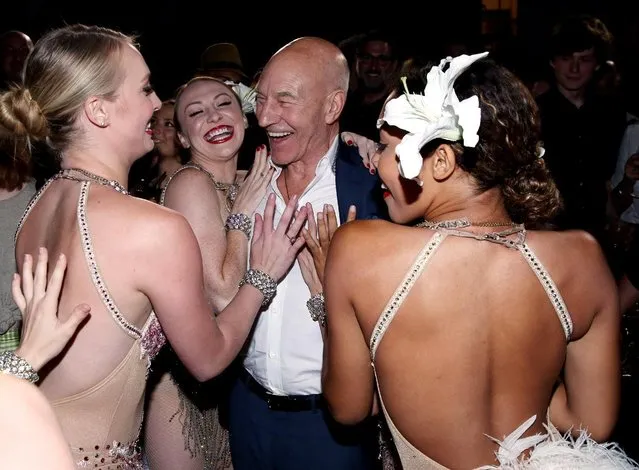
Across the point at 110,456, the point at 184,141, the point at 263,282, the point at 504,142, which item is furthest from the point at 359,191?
the point at 110,456

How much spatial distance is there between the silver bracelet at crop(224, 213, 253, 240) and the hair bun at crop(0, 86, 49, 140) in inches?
31.7

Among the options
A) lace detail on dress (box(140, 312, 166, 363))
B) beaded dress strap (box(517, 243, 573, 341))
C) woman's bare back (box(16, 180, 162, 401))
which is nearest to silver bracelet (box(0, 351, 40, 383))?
woman's bare back (box(16, 180, 162, 401))

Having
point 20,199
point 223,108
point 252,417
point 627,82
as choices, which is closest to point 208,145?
point 223,108

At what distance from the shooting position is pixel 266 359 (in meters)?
2.80

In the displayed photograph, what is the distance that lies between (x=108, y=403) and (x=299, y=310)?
2.64 feet

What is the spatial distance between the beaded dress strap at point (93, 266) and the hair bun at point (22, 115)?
214 millimetres

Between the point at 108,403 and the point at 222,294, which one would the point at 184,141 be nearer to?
the point at 222,294

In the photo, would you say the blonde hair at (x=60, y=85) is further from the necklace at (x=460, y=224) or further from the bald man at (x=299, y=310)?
the necklace at (x=460, y=224)

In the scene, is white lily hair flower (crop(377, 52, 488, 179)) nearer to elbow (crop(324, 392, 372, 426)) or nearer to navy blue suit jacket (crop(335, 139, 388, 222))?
elbow (crop(324, 392, 372, 426))

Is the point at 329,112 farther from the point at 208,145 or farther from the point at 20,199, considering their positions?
the point at 20,199

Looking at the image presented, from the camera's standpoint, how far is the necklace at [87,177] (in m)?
2.17

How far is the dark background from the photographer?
24.2 feet

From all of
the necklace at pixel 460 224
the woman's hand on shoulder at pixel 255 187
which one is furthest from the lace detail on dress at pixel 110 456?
the necklace at pixel 460 224

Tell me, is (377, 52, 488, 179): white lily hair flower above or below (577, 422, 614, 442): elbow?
above
